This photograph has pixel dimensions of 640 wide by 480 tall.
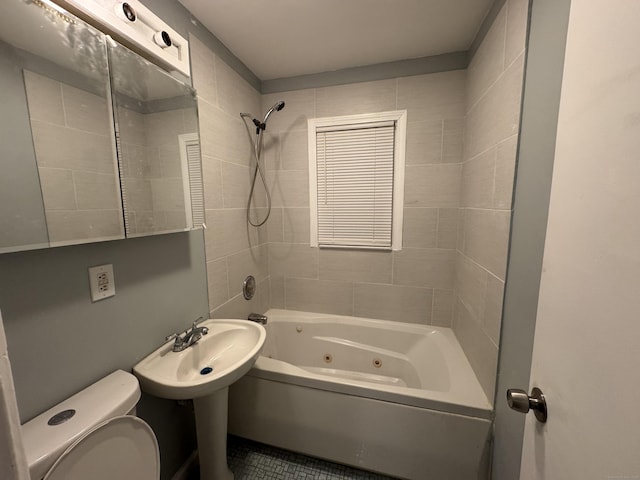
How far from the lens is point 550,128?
78 cm

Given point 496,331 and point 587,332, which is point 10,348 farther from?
point 496,331

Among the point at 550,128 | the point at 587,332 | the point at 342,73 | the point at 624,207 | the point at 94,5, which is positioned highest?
the point at 342,73

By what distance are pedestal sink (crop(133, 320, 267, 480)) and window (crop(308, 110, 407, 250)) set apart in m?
1.01

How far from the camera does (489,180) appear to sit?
49.6 inches

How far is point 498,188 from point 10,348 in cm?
Answer: 182

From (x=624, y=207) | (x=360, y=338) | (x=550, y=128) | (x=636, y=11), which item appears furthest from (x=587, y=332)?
(x=360, y=338)

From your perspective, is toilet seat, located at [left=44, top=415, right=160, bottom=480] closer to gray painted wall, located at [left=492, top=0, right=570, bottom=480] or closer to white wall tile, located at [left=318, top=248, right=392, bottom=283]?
gray painted wall, located at [left=492, top=0, right=570, bottom=480]

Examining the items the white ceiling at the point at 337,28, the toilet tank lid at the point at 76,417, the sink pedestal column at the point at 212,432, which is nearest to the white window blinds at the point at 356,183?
the white ceiling at the point at 337,28

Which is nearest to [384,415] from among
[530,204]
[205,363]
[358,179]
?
[205,363]

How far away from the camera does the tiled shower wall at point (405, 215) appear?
5.74ft

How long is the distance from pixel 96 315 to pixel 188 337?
427 millimetres

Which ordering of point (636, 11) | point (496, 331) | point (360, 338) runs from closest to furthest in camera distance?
point (636, 11)
point (496, 331)
point (360, 338)

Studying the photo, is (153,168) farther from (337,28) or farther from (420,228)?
(420,228)

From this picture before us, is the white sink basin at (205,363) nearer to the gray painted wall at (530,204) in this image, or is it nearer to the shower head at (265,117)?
the gray painted wall at (530,204)
